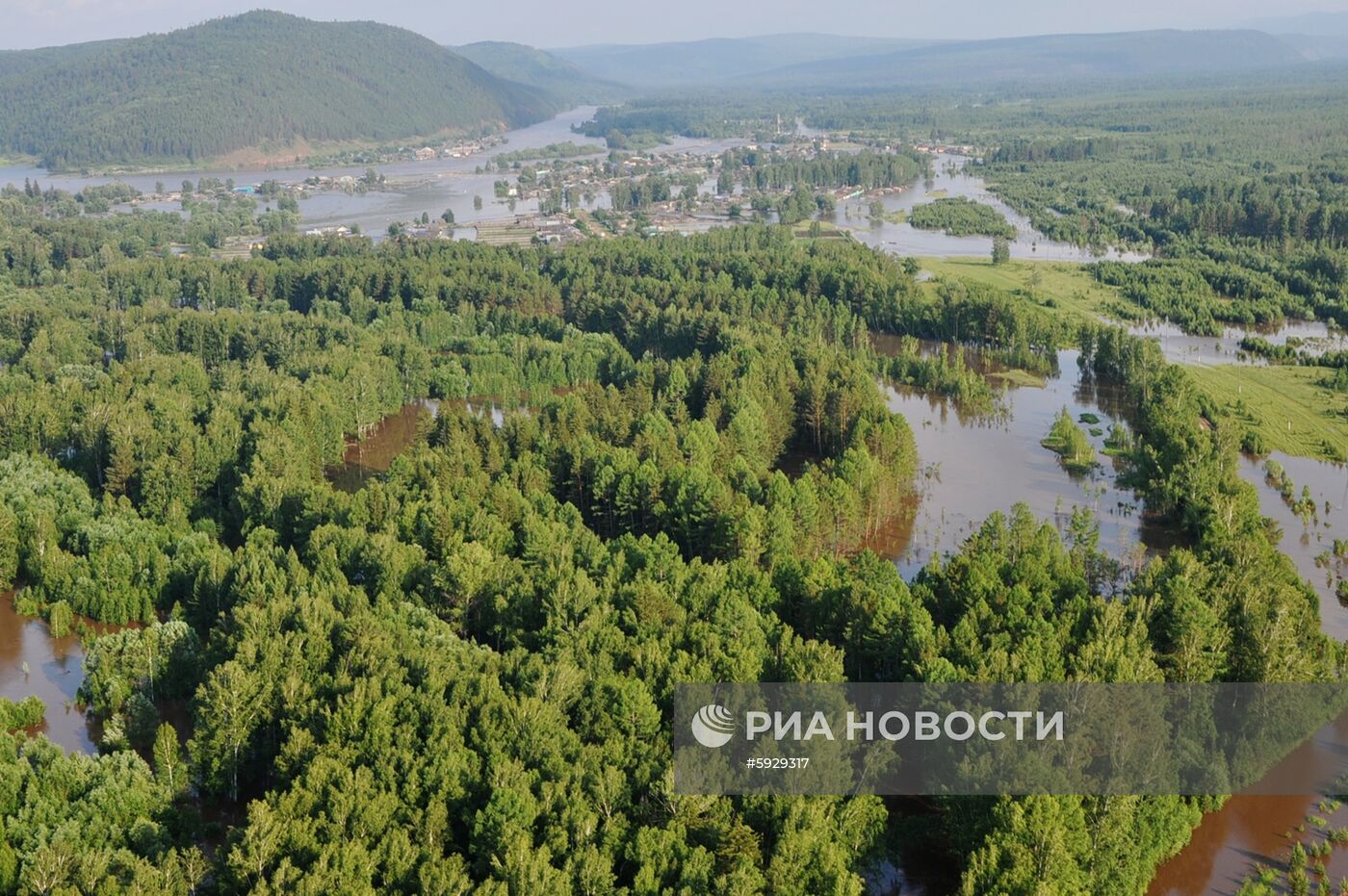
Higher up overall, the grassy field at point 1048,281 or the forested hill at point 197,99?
the forested hill at point 197,99

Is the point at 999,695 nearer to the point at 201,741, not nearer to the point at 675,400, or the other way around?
the point at 201,741

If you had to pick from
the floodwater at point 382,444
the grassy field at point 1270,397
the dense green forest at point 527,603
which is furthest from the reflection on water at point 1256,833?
the floodwater at point 382,444

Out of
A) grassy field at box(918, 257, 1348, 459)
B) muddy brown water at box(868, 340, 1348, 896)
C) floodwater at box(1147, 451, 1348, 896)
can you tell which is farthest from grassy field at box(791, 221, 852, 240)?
floodwater at box(1147, 451, 1348, 896)

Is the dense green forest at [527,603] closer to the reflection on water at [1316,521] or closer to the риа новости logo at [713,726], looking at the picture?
the риа новости logo at [713,726]

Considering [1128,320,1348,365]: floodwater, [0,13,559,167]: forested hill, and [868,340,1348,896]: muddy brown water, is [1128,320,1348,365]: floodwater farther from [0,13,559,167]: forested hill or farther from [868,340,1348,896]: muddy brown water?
[0,13,559,167]: forested hill

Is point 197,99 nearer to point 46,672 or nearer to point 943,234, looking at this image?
point 943,234
